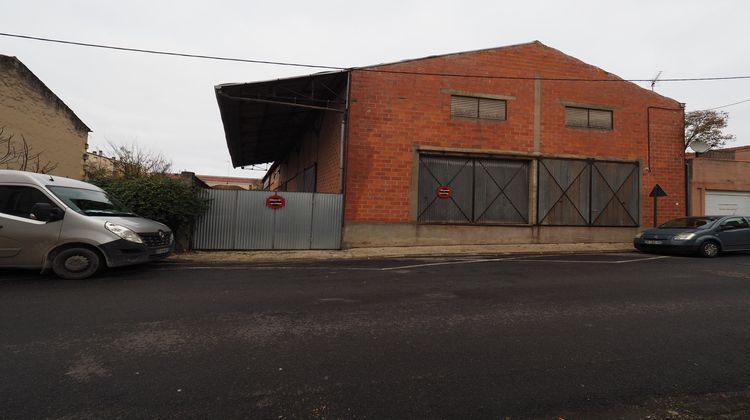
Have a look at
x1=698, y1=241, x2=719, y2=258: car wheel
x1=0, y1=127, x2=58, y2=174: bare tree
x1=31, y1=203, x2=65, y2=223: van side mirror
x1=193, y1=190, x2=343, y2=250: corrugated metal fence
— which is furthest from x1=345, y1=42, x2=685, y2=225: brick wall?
x1=0, y1=127, x2=58, y2=174: bare tree

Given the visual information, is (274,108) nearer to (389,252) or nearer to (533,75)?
(389,252)

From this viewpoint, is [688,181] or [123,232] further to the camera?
[688,181]

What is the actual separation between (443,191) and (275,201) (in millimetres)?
5617

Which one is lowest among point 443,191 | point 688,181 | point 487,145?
point 443,191

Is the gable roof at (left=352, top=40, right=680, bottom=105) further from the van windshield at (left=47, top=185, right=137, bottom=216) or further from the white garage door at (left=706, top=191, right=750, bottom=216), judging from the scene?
the van windshield at (left=47, top=185, right=137, bottom=216)

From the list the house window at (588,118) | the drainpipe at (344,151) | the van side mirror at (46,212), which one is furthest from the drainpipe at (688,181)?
the van side mirror at (46,212)

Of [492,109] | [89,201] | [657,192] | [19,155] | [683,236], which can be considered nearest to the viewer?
[89,201]

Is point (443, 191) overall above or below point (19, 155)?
below

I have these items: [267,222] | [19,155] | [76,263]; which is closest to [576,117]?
[267,222]

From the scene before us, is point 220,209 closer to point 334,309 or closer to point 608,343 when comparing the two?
Answer: point 334,309

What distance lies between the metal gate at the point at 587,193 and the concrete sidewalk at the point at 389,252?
104 cm

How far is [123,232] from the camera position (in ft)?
21.9

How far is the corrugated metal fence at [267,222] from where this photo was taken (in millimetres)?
11180

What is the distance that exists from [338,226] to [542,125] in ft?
27.7
